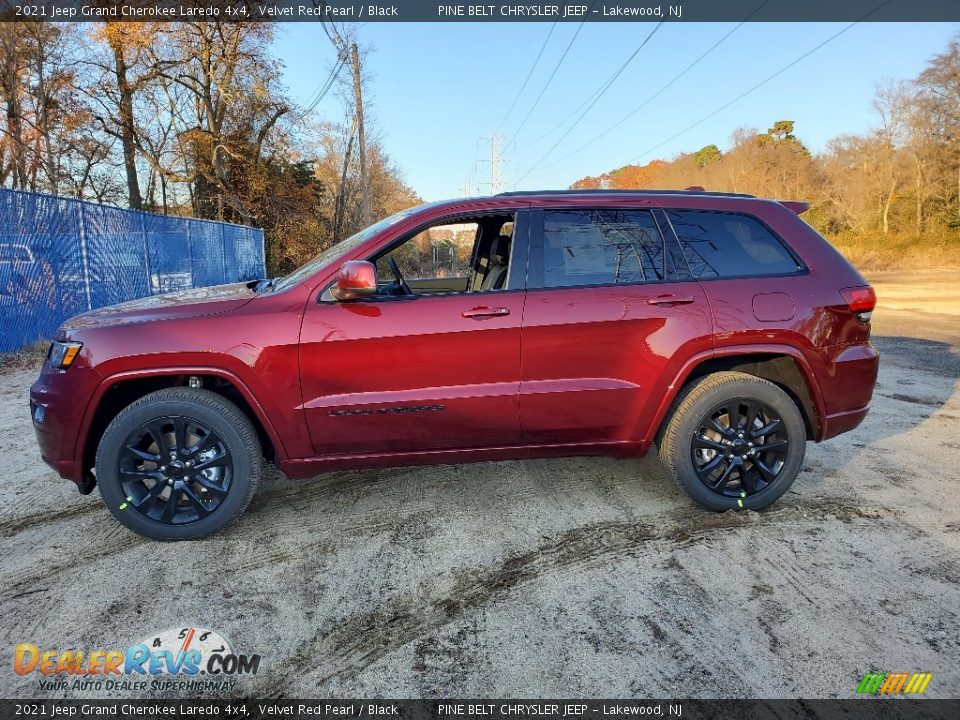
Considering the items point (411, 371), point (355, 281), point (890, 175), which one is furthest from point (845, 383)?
point (890, 175)

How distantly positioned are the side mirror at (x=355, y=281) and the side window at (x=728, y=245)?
1851 mm

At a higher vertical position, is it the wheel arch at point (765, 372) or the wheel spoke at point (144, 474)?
the wheel arch at point (765, 372)

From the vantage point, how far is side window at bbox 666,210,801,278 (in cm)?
332

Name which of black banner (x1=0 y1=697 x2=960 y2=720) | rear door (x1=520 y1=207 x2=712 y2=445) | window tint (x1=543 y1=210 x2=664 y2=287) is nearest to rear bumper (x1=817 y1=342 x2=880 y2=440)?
rear door (x1=520 y1=207 x2=712 y2=445)

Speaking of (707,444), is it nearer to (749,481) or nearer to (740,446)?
(740,446)

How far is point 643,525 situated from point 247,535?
7.40 ft

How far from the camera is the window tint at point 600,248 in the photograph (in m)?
3.23

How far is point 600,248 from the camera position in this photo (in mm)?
3291

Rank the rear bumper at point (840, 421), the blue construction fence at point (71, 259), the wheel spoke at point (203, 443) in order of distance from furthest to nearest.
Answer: the blue construction fence at point (71, 259) < the rear bumper at point (840, 421) < the wheel spoke at point (203, 443)

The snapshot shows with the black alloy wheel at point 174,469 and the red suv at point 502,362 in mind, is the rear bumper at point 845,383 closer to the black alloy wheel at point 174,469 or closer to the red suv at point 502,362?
the red suv at point 502,362

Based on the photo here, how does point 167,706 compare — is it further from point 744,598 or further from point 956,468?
point 956,468

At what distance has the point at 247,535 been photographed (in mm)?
3107

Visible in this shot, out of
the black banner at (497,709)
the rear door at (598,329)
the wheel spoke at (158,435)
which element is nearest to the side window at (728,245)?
the rear door at (598,329)

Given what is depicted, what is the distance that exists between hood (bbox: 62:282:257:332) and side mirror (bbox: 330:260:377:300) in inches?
22.2
